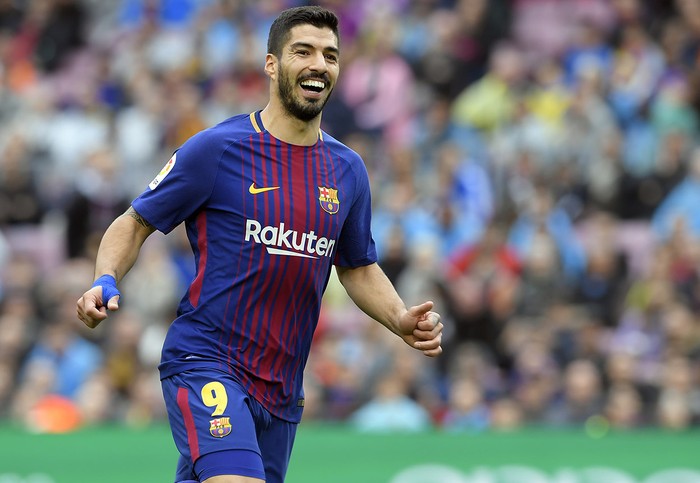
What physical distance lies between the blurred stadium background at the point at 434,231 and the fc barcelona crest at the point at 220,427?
4777 millimetres

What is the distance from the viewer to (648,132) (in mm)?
13734

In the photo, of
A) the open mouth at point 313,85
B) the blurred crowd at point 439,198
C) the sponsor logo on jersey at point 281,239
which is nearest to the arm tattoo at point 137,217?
the sponsor logo on jersey at point 281,239

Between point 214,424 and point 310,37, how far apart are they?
169 centimetres

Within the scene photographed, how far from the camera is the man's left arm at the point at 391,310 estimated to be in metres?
6.07

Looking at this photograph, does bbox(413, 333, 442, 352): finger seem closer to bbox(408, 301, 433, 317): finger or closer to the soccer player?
the soccer player

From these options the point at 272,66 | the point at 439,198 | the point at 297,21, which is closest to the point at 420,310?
the point at 272,66

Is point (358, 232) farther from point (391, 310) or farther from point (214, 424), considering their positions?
point (214, 424)

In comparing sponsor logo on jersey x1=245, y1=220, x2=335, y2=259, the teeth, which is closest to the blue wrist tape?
sponsor logo on jersey x1=245, y1=220, x2=335, y2=259

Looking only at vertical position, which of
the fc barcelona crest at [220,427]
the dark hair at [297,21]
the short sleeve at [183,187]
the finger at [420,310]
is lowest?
the fc barcelona crest at [220,427]

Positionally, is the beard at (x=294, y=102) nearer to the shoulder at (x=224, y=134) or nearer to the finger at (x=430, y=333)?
the shoulder at (x=224, y=134)

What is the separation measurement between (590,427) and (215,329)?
17.8 feet

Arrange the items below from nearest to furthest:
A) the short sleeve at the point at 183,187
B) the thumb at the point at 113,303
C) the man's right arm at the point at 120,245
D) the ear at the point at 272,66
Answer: the thumb at the point at 113,303, the man's right arm at the point at 120,245, the short sleeve at the point at 183,187, the ear at the point at 272,66

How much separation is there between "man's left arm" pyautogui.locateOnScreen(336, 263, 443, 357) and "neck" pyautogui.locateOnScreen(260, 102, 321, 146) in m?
0.69

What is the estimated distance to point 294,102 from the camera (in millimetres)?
6031
